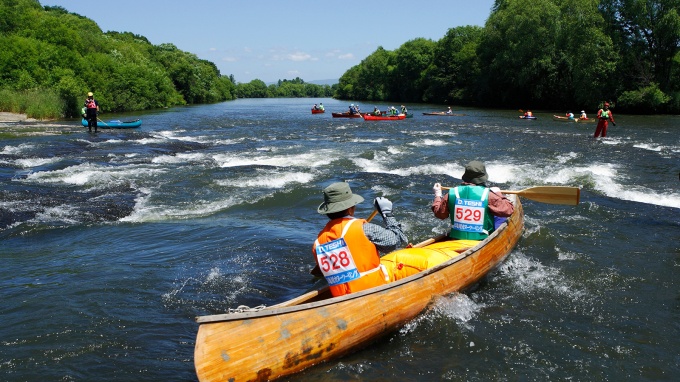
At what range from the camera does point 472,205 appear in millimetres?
6387

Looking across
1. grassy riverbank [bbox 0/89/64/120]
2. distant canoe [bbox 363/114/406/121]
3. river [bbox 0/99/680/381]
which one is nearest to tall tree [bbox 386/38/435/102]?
distant canoe [bbox 363/114/406/121]

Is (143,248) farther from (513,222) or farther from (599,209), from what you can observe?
(599,209)

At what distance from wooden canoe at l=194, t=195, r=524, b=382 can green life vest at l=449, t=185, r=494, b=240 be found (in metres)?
0.89

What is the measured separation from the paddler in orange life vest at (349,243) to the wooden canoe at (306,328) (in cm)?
19

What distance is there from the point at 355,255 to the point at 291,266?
2.66 metres

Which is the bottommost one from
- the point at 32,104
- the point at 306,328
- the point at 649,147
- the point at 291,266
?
the point at 291,266

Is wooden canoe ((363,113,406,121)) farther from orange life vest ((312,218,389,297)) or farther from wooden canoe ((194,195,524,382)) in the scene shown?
orange life vest ((312,218,389,297))

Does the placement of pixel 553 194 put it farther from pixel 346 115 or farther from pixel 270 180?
pixel 346 115

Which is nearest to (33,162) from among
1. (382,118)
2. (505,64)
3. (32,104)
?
(32,104)

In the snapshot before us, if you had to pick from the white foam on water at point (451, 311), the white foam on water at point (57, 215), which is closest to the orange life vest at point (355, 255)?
the white foam on water at point (451, 311)

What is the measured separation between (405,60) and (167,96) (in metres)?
39.4

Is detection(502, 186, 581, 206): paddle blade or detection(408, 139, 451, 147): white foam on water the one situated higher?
detection(502, 186, 581, 206): paddle blade

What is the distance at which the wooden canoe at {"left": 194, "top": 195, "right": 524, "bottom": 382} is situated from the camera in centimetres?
405

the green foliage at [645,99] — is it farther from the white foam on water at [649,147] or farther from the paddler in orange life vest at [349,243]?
the paddler in orange life vest at [349,243]
